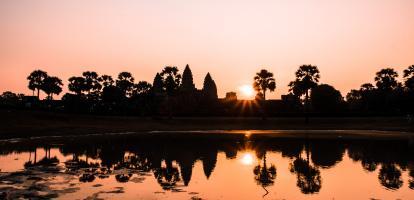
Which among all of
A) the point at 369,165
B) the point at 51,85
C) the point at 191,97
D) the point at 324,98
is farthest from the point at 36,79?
the point at 369,165

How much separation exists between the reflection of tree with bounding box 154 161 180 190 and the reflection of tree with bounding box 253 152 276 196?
4567 mm

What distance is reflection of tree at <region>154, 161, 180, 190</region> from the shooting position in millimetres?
20980

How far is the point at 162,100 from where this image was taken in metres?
108

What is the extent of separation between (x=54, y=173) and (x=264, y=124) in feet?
220

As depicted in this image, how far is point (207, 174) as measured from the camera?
80.8 ft

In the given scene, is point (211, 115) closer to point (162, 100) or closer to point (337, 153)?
point (162, 100)

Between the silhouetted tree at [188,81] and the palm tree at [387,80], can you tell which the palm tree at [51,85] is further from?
the palm tree at [387,80]

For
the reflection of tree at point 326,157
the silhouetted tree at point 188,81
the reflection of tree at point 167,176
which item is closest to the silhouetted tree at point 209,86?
the silhouetted tree at point 188,81

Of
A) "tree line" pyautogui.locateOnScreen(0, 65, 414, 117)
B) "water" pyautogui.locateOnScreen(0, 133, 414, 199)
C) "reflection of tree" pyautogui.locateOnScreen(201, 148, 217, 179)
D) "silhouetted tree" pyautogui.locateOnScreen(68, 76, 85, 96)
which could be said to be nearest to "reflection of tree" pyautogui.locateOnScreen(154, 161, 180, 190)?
"water" pyautogui.locateOnScreen(0, 133, 414, 199)

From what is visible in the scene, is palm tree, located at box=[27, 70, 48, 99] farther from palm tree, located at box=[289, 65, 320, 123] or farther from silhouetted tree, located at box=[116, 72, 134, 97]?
palm tree, located at box=[289, 65, 320, 123]

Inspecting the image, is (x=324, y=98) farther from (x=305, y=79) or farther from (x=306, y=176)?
(x=306, y=176)

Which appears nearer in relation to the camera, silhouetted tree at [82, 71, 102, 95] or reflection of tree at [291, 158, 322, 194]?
reflection of tree at [291, 158, 322, 194]

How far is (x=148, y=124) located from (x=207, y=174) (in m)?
61.8

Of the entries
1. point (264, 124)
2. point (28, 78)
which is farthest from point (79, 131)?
point (28, 78)
